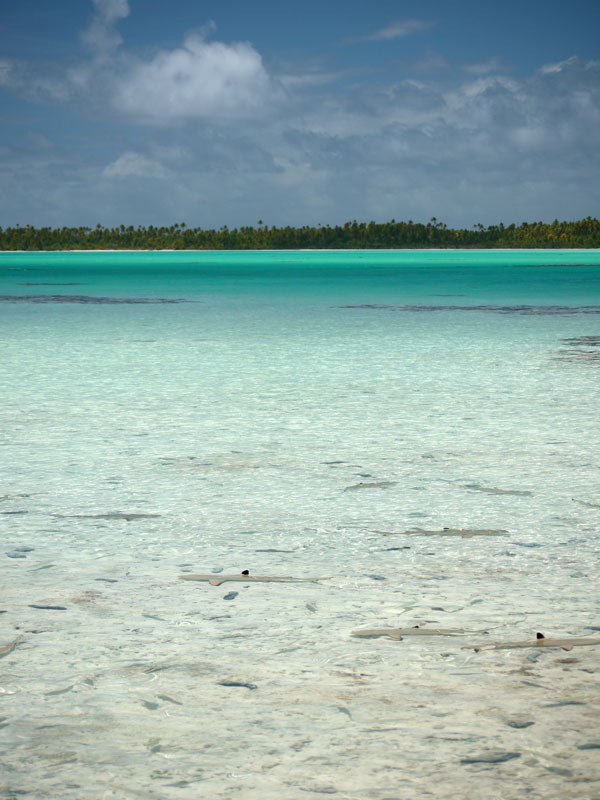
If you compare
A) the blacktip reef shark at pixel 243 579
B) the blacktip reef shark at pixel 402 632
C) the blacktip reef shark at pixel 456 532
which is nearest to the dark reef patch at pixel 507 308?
the blacktip reef shark at pixel 456 532

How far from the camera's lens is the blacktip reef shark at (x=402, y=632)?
11.1ft

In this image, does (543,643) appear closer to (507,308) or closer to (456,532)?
(456,532)

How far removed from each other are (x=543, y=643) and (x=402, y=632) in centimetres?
43

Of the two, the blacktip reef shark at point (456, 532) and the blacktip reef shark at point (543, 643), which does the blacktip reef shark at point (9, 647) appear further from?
the blacktip reef shark at point (456, 532)

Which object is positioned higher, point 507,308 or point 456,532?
point 507,308

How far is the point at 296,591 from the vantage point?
388 cm

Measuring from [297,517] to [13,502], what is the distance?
1.43 meters

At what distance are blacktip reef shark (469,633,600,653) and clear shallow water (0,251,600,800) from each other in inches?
2.4

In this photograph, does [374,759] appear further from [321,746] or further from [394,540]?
[394,540]

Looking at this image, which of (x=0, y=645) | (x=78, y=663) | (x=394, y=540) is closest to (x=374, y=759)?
(x=78, y=663)

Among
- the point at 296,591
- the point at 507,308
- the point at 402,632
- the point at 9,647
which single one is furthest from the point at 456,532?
the point at 507,308

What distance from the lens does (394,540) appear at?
15.1 feet

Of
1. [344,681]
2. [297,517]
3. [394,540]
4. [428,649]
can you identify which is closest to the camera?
[344,681]

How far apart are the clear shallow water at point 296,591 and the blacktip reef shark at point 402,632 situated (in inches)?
2.0
